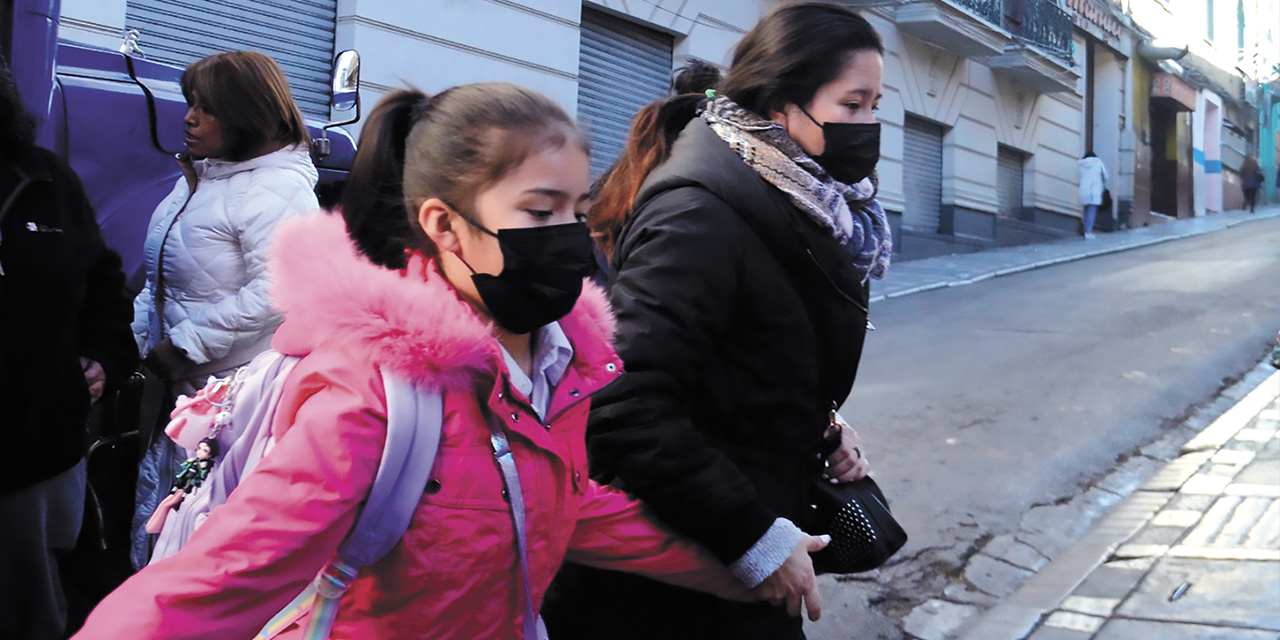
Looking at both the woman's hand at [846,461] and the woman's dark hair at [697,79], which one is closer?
the woman's hand at [846,461]

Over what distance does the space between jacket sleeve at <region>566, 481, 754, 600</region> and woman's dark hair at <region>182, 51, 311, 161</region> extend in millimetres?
1964

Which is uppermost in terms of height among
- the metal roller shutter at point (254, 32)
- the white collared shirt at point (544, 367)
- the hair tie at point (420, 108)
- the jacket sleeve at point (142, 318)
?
the metal roller shutter at point (254, 32)

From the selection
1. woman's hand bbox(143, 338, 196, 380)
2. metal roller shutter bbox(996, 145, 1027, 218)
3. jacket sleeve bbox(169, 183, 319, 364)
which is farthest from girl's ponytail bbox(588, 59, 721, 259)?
metal roller shutter bbox(996, 145, 1027, 218)

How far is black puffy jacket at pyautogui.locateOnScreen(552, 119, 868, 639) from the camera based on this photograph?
1925 mm

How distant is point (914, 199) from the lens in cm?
1848

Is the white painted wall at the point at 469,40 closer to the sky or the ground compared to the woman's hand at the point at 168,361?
closer to the sky

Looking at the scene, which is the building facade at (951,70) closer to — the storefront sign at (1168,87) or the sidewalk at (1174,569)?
the storefront sign at (1168,87)

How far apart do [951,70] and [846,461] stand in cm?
1807

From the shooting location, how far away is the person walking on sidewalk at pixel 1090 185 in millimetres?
22953

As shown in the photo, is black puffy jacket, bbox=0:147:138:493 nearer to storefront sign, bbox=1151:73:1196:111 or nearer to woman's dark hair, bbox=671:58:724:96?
woman's dark hair, bbox=671:58:724:96

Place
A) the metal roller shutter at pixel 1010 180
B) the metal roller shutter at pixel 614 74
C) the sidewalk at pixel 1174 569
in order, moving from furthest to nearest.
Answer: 1. the metal roller shutter at pixel 1010 180
2. the metal roller shutter at pixel 614 74
3. the sidewalk at pixel 1174 569

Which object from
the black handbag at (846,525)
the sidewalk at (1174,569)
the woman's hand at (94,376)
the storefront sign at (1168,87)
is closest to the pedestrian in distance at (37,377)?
the woman's hand at (94,376)

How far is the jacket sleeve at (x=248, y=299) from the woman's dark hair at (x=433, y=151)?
1530 mm

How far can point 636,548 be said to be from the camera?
76.6 inches
